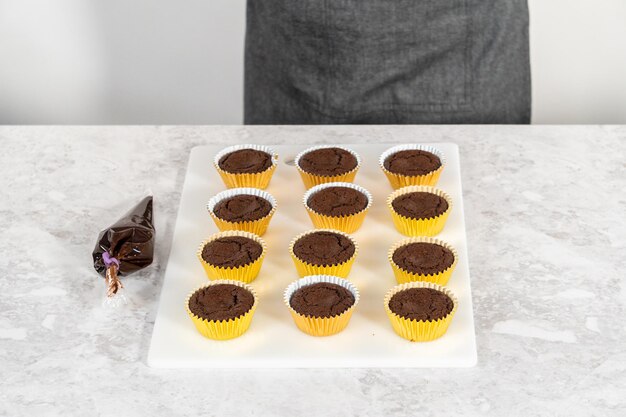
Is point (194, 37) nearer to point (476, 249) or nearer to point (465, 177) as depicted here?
point (465, 177)

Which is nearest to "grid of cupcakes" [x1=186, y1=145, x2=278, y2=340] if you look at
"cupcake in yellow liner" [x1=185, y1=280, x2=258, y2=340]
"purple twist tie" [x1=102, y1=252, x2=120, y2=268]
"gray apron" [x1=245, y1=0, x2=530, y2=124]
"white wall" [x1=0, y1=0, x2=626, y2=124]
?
"cupcake in yellow liner" [x1=185, y1=280, x2=258, y2=340]

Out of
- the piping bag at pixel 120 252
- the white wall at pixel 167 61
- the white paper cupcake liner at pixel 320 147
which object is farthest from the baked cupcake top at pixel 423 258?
the white wall at pixel 167 61

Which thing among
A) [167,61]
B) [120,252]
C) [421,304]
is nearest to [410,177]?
[421,304]

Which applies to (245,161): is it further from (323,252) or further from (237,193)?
(323,252)

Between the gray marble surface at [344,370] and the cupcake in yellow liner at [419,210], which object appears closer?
the gray marble surface at [344,370]

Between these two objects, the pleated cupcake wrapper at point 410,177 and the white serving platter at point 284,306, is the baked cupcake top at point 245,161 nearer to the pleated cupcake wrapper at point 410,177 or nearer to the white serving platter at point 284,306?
the white serving platter at point 284,306

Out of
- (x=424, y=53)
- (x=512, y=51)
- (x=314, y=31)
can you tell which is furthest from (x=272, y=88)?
(x=512, y=51)
